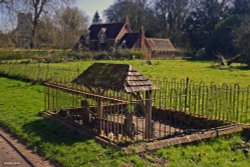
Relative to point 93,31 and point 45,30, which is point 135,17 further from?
point 45,30

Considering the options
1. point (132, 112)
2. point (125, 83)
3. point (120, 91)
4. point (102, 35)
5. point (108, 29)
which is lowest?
point (132, 112)

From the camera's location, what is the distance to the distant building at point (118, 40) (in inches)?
2251

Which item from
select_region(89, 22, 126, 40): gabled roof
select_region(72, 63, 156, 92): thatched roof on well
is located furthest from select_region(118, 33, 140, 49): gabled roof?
select_region(72, 63, 156, 92): thatched roof on well

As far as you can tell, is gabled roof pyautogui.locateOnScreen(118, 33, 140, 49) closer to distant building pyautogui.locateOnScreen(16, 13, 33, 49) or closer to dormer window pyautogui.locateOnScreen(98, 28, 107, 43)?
dormer window pyautogui.locateOnScreen(98, 28, 107, 43)

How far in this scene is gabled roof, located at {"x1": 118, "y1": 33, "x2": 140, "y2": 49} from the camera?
187 ft

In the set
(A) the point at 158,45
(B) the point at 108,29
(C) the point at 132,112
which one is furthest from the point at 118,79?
(B) the point at 108,29

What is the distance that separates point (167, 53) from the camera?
A: 5819cm

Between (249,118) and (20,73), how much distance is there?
1756 centimetres

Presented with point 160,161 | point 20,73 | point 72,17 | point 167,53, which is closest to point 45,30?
point 72,17

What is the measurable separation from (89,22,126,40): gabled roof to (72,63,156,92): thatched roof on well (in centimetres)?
5020

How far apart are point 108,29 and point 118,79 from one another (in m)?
53.7

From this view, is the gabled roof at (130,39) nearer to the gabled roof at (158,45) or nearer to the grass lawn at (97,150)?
the gabled roof at (158,45)

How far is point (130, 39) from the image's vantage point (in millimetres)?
57938

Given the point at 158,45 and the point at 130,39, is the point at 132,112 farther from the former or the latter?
the point at 158,45
